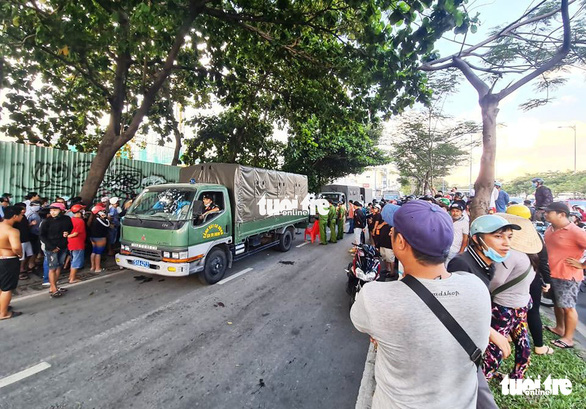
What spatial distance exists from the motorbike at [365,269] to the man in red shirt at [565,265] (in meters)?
2.03

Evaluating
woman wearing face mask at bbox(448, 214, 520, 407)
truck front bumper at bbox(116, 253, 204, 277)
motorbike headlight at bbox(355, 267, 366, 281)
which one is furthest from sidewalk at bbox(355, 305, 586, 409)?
truck front bumper at bbox(116, 253, 204, 277)

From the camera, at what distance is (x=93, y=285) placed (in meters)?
5.29

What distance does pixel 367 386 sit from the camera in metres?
2.69

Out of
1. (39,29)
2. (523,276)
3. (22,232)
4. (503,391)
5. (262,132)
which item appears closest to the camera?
(523,276)

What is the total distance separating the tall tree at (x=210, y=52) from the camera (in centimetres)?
442

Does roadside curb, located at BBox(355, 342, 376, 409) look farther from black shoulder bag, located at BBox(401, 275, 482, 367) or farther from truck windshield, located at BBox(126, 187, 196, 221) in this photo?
truck windshield, located at BBox(126, 187, 196, 221)

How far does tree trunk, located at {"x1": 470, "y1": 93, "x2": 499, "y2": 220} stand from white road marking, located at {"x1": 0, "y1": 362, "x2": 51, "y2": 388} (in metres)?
6.56

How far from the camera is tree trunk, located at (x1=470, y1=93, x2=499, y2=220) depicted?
470 centimetres

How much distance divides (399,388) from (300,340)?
8.67ft

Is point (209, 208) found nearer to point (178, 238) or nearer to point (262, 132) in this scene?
point (178, 238)

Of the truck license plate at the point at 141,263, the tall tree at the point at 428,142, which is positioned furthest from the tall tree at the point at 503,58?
Result: the tall tree at the point at 428,142

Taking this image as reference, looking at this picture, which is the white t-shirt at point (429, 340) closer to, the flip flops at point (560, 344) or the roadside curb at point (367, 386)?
the roadside curb at point (367, 386)

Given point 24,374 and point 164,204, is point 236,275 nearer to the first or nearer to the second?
point 164,204

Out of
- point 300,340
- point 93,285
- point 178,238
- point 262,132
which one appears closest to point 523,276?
point 300,340
